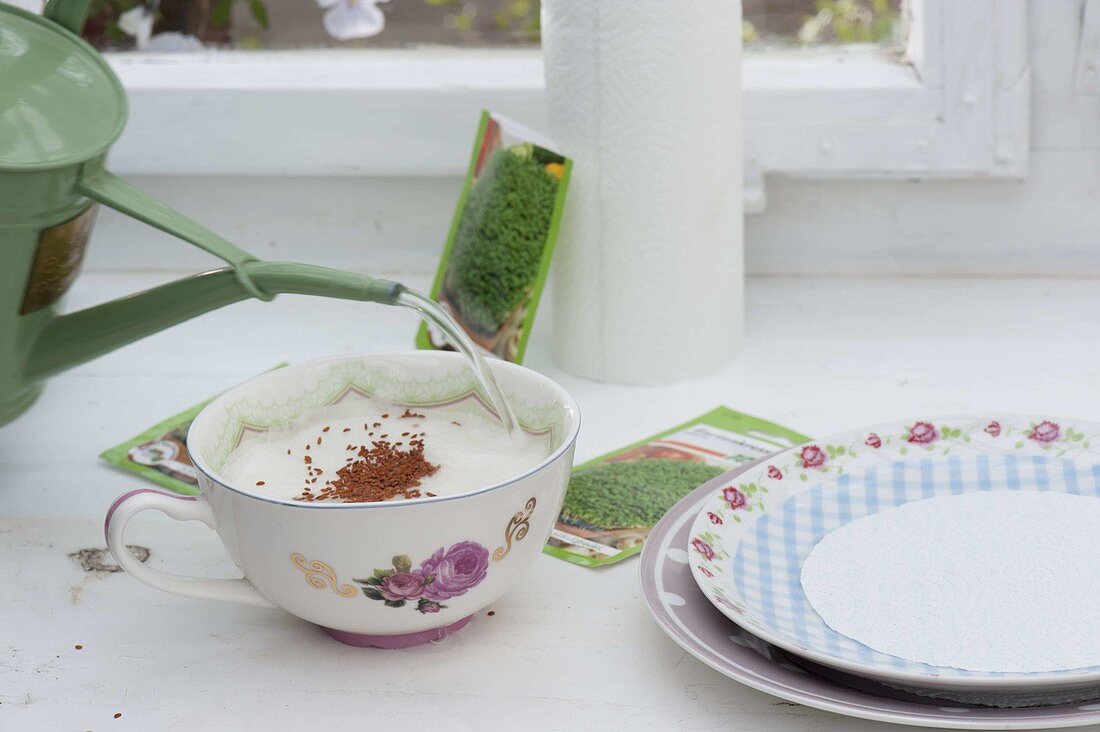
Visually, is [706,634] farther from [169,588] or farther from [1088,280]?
[1088,280]

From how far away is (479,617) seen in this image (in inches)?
19.9

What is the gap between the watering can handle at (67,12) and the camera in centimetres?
56

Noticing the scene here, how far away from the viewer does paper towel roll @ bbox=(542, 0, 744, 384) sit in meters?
0.69

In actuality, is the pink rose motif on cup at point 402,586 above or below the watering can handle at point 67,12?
below

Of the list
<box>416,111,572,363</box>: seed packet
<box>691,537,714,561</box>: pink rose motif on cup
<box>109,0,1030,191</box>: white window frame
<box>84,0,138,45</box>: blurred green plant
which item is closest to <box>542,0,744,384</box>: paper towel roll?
<box>416,111,572,363</box>: seed packet

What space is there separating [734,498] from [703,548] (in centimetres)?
5

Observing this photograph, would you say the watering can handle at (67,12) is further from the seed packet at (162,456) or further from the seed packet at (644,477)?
the seed packet at (644,477)

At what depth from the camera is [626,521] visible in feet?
1.89

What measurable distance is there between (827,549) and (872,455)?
0.25 feet

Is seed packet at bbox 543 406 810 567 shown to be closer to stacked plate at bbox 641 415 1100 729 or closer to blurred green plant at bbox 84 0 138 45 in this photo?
stacked plate at bbox 641 415 1100 729

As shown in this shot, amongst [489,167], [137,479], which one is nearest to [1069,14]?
[489,167]

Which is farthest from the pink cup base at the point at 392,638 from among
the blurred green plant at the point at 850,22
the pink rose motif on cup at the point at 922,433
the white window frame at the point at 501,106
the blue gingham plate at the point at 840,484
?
the blurred green plant at the point at 850,22

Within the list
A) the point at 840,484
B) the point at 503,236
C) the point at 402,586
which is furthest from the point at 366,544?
the point at 503,236

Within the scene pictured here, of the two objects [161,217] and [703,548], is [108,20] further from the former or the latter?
[703,548]
